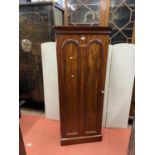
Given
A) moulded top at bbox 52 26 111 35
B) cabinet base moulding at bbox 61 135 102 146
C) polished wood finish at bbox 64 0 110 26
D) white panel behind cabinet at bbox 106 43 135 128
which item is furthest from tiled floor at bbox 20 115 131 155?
polished wood finish at bbox 64 0 110 26

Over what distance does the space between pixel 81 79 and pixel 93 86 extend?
0.66 feet

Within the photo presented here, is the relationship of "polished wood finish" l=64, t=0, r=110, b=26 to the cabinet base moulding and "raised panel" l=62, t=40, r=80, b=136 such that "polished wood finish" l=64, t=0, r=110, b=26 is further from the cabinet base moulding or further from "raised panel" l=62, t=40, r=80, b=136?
the cabinet base moulding

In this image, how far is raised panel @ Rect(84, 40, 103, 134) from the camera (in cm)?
201

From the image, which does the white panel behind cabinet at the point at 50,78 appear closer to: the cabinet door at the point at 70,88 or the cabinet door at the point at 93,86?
the cabinet door at the point at 70,88

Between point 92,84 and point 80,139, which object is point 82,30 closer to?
point 92,84

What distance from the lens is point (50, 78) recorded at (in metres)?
2.79

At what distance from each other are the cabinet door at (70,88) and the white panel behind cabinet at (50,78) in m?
0.71

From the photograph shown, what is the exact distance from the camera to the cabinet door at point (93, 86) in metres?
2.01

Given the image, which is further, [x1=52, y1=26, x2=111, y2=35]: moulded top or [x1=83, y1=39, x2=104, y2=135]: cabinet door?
[x1=83, y1=39, x2=104, y2=135]: cabinet door

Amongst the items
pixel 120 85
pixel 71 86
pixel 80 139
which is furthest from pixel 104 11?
pixel 80 139

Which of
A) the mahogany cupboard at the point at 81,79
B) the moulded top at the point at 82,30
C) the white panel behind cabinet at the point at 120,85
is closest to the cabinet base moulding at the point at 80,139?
the mahogany cupboard at the point at 81,79
